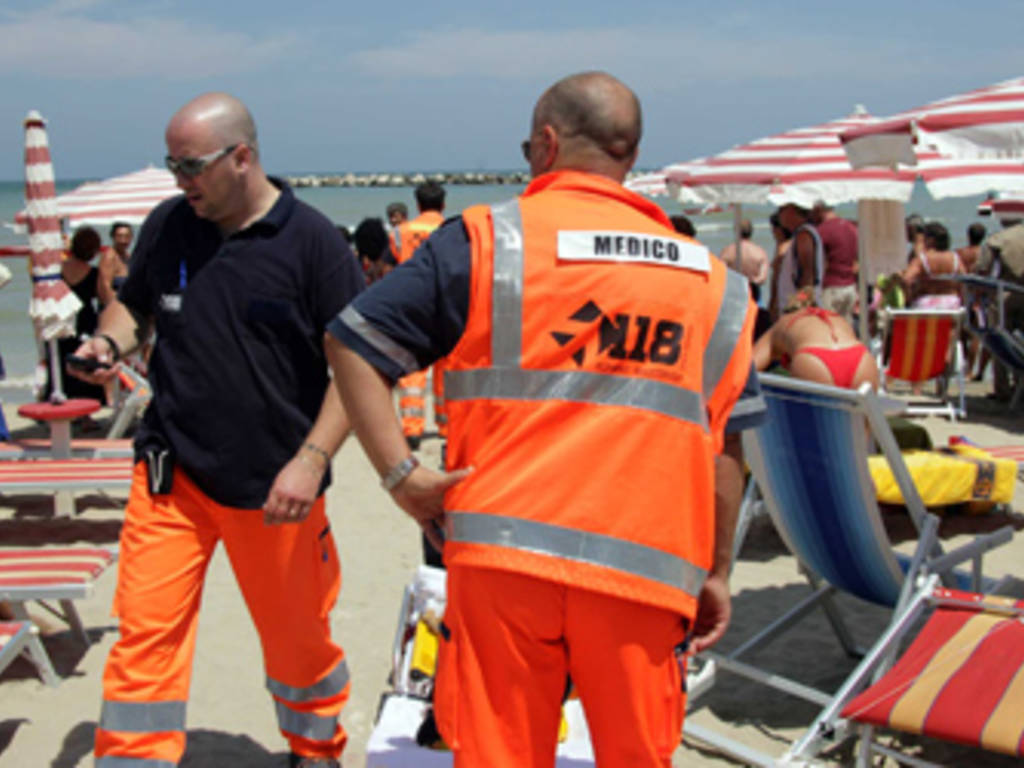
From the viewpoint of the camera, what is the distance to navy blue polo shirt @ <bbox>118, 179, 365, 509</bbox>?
9.28 feet

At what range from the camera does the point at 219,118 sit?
110 inches

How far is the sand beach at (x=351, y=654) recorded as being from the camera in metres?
3.53

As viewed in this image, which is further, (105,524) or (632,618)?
(105,524)

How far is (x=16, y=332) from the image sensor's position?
18250mm

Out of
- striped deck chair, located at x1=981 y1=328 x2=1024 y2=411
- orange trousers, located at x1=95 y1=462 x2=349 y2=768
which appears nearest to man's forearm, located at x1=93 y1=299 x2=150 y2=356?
orange trousers, located at x1=95 y1=462 x2=349 y2=768

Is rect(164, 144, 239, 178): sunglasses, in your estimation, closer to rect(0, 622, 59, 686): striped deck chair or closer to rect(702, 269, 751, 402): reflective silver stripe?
rect(702, 269, 751, 402): reflective silver stripe

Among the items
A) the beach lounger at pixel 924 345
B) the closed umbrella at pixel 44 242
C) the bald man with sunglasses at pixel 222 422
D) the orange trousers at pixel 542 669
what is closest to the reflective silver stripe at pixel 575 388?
the orange trousers at pixel 542 669

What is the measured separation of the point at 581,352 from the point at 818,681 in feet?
8.49

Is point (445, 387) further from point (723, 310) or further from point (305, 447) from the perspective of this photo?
point (305, 447)

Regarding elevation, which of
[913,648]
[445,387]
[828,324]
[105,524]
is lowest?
[105,524]

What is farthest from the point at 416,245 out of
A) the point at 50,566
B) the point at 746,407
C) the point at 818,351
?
the point at 746,407

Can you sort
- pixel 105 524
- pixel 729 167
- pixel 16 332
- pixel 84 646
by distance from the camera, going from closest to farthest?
pixel 84 646, pixel 105 524, pixel 729 167, pixel 16 332

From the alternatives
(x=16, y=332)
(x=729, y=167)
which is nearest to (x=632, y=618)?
(x=729, y=167)

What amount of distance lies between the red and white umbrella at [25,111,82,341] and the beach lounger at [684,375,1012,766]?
475 cm
